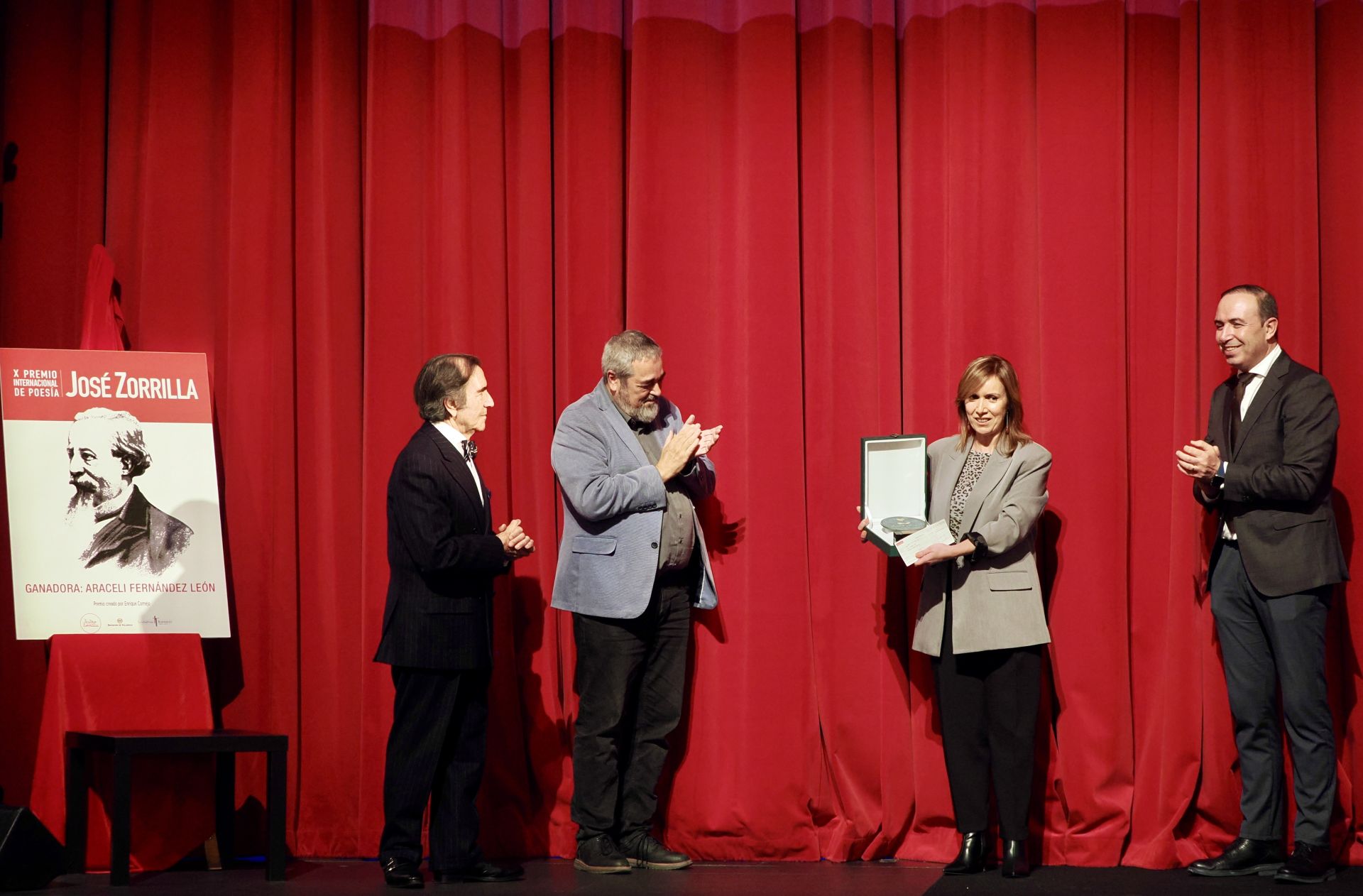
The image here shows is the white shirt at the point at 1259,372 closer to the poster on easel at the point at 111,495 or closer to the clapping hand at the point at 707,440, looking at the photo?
the clapping hand at the point at 707,440

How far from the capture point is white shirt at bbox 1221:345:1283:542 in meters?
3.81

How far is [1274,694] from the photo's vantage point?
3.77 m

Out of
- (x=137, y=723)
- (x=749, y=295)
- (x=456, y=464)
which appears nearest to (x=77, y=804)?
(x=137, y=723)

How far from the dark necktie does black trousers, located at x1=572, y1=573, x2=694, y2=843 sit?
5.77 ft

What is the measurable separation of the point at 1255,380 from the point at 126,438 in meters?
3.60

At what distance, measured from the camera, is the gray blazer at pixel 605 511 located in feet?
12.7

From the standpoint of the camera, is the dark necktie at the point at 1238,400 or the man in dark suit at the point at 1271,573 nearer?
the man in dark suit at the point at 1271,573

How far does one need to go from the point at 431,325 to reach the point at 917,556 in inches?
73.9

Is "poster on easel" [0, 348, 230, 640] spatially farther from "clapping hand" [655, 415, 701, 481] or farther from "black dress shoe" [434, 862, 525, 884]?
"clapping hand" [655, 415, 701, 481]

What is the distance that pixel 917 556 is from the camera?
3.75 metres

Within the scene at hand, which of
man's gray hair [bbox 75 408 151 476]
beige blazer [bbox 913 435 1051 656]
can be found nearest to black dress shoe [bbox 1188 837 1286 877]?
beige blazer [bbox 913 435 1051 656]

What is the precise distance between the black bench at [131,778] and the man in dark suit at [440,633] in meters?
0.35

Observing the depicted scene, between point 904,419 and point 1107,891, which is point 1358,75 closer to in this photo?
point 904,419

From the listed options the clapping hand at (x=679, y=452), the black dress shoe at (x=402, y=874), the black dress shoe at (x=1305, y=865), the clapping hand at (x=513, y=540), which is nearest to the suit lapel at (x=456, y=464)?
the clapping hand at (x=513, y=540)
